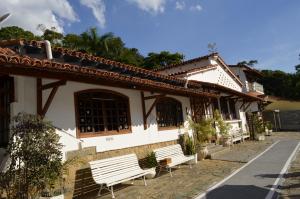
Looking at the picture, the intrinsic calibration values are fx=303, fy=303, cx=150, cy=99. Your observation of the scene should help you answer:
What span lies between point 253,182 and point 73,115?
4.88m

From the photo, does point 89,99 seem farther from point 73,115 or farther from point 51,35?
point 51,35

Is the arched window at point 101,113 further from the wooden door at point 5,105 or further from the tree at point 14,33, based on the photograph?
the tree at point 14,33

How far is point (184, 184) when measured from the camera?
26.3ft

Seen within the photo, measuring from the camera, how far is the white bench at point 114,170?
710 cm

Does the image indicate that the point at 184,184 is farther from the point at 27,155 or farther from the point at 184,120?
the point at 184,120

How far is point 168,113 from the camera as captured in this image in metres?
12.3

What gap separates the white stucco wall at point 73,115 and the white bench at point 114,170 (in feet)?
2.23

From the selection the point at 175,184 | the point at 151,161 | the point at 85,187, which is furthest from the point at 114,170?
the point at 151,161

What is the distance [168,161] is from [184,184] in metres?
1.66

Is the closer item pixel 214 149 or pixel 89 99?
pixel 89 99

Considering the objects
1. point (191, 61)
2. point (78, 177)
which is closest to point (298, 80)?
point (191, 61)

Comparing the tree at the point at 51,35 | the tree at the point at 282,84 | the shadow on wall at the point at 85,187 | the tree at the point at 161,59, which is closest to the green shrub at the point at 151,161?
the shadow on wall at the point at 85,187

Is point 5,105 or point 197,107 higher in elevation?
point 197,107

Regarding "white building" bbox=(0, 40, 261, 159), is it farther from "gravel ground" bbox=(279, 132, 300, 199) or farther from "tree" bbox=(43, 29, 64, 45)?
"tree" bbox=(43, 29, 64, 45)
